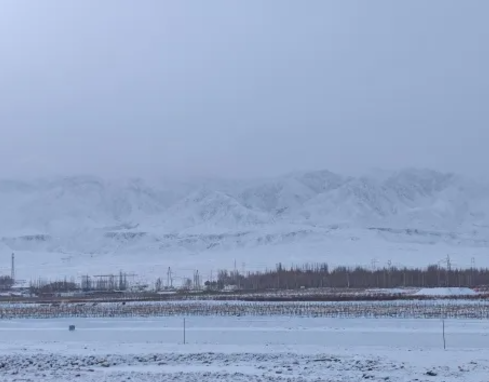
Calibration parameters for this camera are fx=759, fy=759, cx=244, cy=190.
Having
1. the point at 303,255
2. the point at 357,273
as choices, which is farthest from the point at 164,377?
the point at 303,255

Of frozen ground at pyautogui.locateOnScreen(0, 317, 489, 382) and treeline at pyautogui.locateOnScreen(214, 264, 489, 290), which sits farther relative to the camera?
treeline at pyautogui.locateOnScreen(214, 264, 489, 290)

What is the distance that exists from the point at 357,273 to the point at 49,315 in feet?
224

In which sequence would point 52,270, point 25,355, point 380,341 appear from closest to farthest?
point 25,355, point 380,341, point 52,270

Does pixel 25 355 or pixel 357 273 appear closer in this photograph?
pixel 25 355

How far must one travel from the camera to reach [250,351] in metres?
25.1

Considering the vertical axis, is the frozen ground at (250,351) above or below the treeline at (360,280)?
below

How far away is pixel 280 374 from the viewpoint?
19.8m

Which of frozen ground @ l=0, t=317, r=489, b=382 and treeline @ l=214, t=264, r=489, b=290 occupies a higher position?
treeline @ l=214, t=264, r=489, b=290

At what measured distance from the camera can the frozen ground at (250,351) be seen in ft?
64.8

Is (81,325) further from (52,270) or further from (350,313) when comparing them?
(52,270)

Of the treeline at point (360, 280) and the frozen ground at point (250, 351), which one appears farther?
the treeline at point (360, 280)

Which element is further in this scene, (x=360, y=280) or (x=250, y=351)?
(x=360, y=280)

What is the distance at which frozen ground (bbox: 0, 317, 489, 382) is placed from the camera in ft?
64.8

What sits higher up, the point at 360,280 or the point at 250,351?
the point at 360,280
